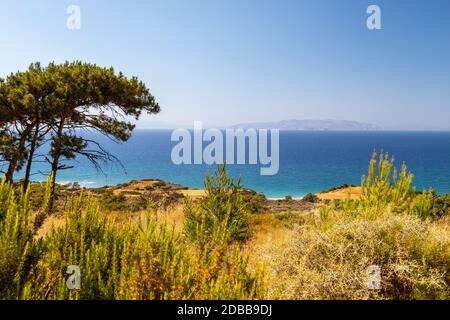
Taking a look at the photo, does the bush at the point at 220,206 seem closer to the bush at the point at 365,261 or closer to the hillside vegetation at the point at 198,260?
the hillside vegetation at the point at 198,260

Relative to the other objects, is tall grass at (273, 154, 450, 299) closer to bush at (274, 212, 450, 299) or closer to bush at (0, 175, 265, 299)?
bush at (274, 212, 450, 299)

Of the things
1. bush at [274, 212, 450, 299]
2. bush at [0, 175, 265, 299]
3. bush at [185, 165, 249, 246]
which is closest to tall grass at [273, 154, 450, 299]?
bush at [274, 212, 450, 299]

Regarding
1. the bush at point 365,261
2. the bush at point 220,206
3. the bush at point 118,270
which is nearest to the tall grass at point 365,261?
the bush at point 365,261

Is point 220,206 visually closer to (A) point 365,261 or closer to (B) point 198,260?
(A) point 365,261

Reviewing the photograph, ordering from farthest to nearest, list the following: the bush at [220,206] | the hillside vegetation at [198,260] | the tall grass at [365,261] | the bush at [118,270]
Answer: the bush at [220,206]
the tall grass at [365,261]
the hillside vegetation at [198,260]
the bush at [118,270]

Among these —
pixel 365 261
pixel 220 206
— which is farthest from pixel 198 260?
pixel 220 206

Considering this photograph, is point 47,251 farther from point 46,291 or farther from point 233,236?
point 233,236

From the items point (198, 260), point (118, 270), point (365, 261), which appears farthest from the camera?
point (365, 261)

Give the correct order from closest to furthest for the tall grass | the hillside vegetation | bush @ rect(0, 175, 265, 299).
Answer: bush @ rect(0, 175, 265, 299) < the hillside vegetation < the tall grass

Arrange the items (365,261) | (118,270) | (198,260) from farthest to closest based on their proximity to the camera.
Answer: (365,261), (118,270), (198,260)

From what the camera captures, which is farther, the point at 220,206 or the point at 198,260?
the point at 220,206

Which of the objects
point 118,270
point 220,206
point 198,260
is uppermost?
point 198,260

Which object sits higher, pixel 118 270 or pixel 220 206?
pixel 118 270
